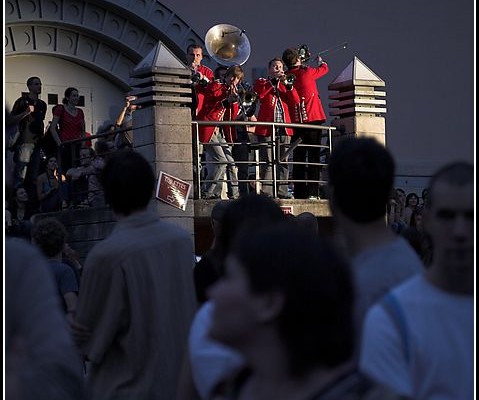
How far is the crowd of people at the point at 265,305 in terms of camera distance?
120 inches

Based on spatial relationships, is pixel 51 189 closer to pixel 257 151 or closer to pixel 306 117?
pixel 257 151

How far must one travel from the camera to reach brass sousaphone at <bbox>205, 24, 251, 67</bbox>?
61.2ft

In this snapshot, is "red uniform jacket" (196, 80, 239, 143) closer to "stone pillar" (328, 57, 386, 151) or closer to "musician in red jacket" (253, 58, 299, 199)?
"musician in red jacket" (253, 58, 299, 199)

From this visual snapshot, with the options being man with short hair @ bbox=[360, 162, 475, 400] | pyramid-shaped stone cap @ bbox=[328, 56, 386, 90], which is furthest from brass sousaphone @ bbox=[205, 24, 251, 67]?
man with short hair @ bbox=[360, 162, 475, 400]

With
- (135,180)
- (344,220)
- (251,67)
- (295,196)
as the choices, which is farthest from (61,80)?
(344,220)

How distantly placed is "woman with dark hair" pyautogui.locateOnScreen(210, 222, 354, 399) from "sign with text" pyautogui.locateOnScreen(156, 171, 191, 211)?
1341 centimetres

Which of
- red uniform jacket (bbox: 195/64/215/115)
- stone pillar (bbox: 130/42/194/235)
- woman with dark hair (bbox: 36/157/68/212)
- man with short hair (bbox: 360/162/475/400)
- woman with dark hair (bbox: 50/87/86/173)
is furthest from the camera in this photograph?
woman with dark hair (bbox: 50/87/86/173)

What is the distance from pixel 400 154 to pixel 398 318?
18.3 meters

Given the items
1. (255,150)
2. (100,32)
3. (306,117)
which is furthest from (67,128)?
(306,117)

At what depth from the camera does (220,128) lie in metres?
17.3

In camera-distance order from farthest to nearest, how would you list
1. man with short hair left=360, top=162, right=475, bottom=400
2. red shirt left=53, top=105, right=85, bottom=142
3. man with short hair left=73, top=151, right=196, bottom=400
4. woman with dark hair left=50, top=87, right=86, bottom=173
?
red shirt left=53, top=105, right=85, bottom=142 < woman with dark hair left=50, top=87, right=86, bottom=173 < man with short hair left=73, top=151, right=196, bottom=400 < man with short hair left=360, top=162, right=475, bottom=400

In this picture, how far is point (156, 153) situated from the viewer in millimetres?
16641

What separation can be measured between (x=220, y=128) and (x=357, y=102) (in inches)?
84.7

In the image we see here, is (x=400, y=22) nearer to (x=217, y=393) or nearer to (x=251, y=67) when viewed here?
(x=251, y=67)
